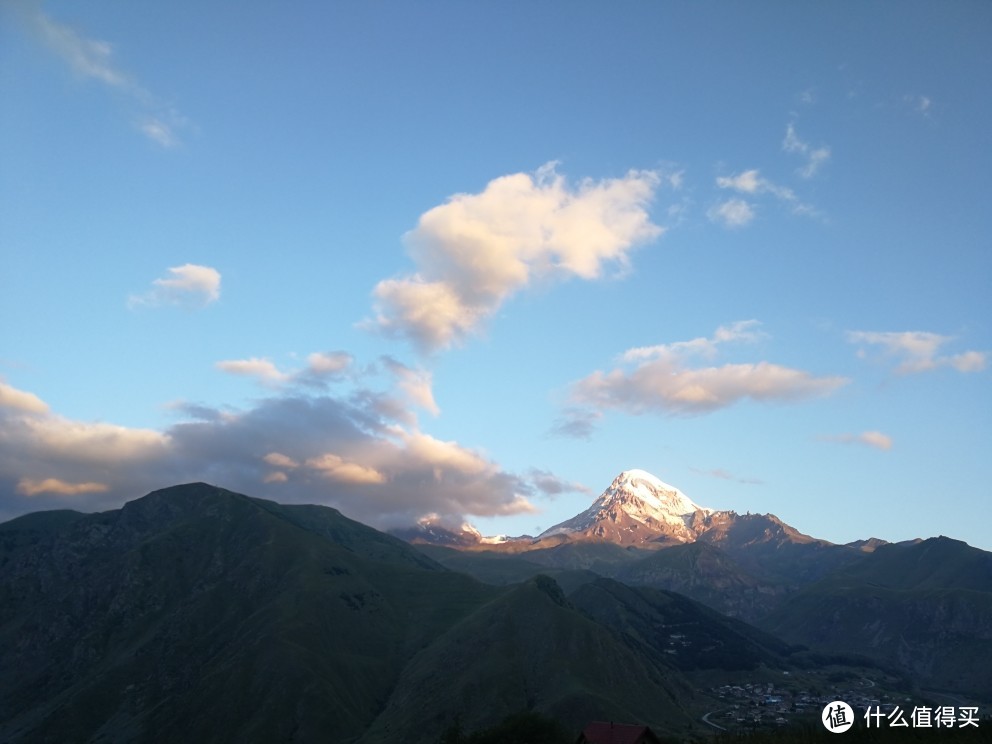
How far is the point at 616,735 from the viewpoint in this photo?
334 ft

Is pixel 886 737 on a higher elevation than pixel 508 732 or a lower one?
higher

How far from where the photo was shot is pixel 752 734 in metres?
82.1

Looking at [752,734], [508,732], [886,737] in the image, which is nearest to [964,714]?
[886,737]

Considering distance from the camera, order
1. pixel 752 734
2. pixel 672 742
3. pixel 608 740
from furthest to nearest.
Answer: pixel 672 742 → pixel 608 740 → pixel 752 734

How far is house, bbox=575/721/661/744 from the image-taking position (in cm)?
10081

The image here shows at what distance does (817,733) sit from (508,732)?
69.8 meters

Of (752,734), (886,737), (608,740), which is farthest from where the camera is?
(608,740)

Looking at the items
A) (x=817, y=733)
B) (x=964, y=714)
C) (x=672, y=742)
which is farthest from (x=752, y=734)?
(x=672, y=742)

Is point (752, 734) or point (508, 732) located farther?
point (508, 732)

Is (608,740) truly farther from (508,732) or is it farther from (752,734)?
(508,732)

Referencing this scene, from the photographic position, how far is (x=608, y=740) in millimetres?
100812

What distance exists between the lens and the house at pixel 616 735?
100812 mm

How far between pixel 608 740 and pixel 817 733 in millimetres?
31256

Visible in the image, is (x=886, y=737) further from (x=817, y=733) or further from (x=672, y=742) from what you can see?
(x=672, y=742)
